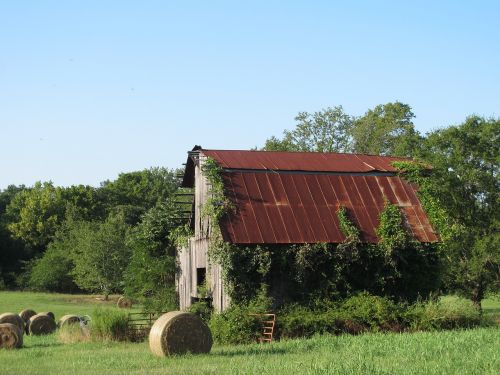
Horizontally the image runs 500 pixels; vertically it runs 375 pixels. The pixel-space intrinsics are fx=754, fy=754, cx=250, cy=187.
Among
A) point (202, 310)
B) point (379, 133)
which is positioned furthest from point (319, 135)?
point (202, 310)

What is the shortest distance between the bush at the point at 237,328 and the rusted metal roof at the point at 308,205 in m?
3.30

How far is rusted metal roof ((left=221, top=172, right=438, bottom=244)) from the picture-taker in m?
28.2

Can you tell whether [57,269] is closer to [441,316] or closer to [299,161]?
[299,161]

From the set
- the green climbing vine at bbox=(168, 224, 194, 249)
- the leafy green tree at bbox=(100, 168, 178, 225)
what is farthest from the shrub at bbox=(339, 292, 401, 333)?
the leafy green tree at bbox=(100, 168, 178, 225)

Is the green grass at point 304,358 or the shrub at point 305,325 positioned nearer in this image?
the green grass at point 304,358

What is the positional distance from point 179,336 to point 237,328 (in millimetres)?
5459

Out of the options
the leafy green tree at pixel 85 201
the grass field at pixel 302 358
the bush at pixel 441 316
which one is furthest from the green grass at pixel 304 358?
the leafy green tree at pixel 85 201

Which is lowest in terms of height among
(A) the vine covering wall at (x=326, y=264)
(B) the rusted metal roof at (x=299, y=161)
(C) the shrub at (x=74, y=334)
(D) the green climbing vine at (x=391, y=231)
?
(C) the shrub at (x=74, y=334)

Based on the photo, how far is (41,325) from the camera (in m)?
33.4

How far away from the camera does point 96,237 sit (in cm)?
6125

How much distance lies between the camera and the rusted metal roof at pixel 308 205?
28.2 metres

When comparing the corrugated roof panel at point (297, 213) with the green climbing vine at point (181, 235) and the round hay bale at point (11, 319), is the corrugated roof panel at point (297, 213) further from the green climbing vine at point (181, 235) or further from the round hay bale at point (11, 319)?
the round hay bale at point (11, 319)

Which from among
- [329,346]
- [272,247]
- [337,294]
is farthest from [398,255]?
[329,346]

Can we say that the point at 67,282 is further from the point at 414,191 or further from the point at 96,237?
the point at 414,191
